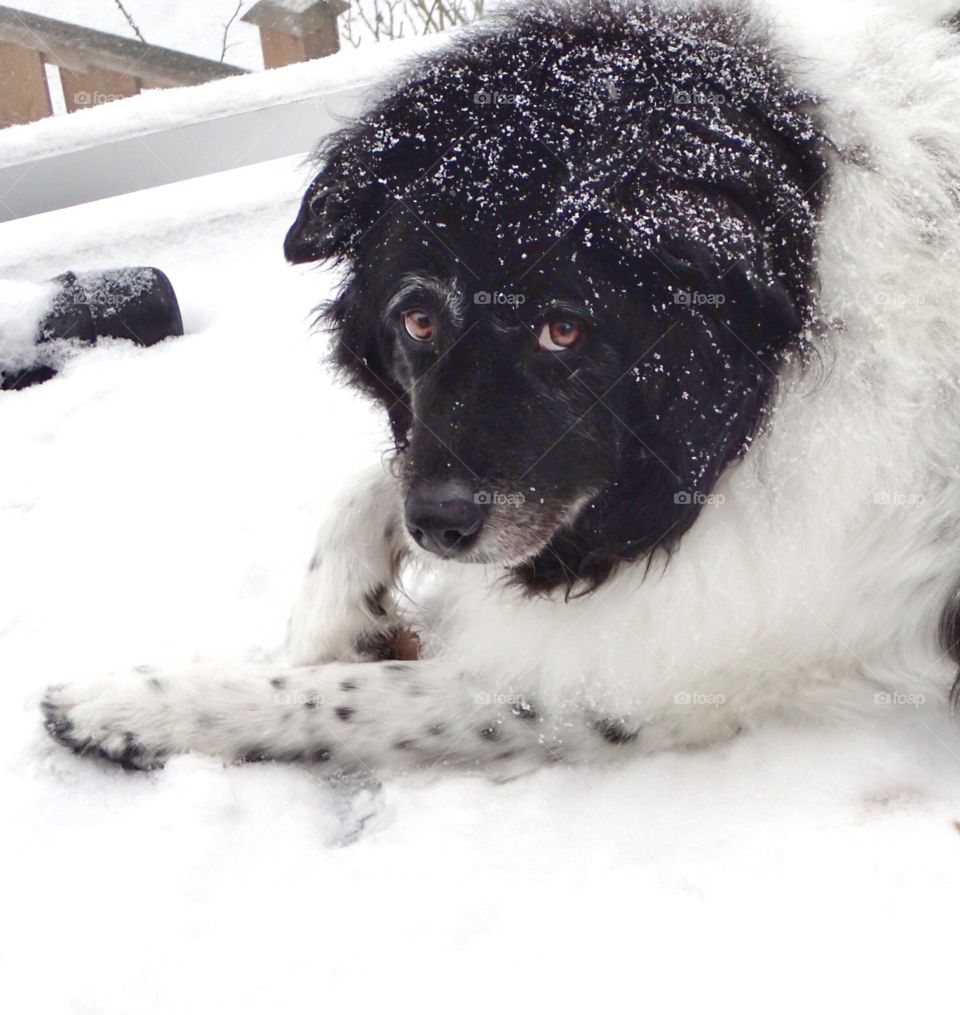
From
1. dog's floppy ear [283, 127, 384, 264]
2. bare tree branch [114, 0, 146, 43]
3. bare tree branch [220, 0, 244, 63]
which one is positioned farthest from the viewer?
bare tree branch [220, 0, 244, 63]

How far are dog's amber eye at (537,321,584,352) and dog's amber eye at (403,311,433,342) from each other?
22 cm

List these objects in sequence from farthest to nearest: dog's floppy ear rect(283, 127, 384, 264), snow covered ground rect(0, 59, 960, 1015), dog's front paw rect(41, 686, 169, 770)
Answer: dog's front paw rect(41, 686, 169, 770), dog's floppy ear rect(283, 127, 384, 264), snow covered ground rect(0, 59, 960, 1015)

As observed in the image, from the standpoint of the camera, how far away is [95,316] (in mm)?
3912

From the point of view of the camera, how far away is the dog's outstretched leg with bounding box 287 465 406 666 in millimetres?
2617

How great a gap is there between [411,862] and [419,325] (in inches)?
38.5

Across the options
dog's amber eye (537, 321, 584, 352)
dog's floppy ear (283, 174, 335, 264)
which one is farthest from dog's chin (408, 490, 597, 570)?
dog's floppy ear (283, 174, 335, 264)

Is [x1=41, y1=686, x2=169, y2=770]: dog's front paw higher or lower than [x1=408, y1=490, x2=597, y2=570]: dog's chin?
lower

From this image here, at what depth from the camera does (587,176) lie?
75.6 inches
